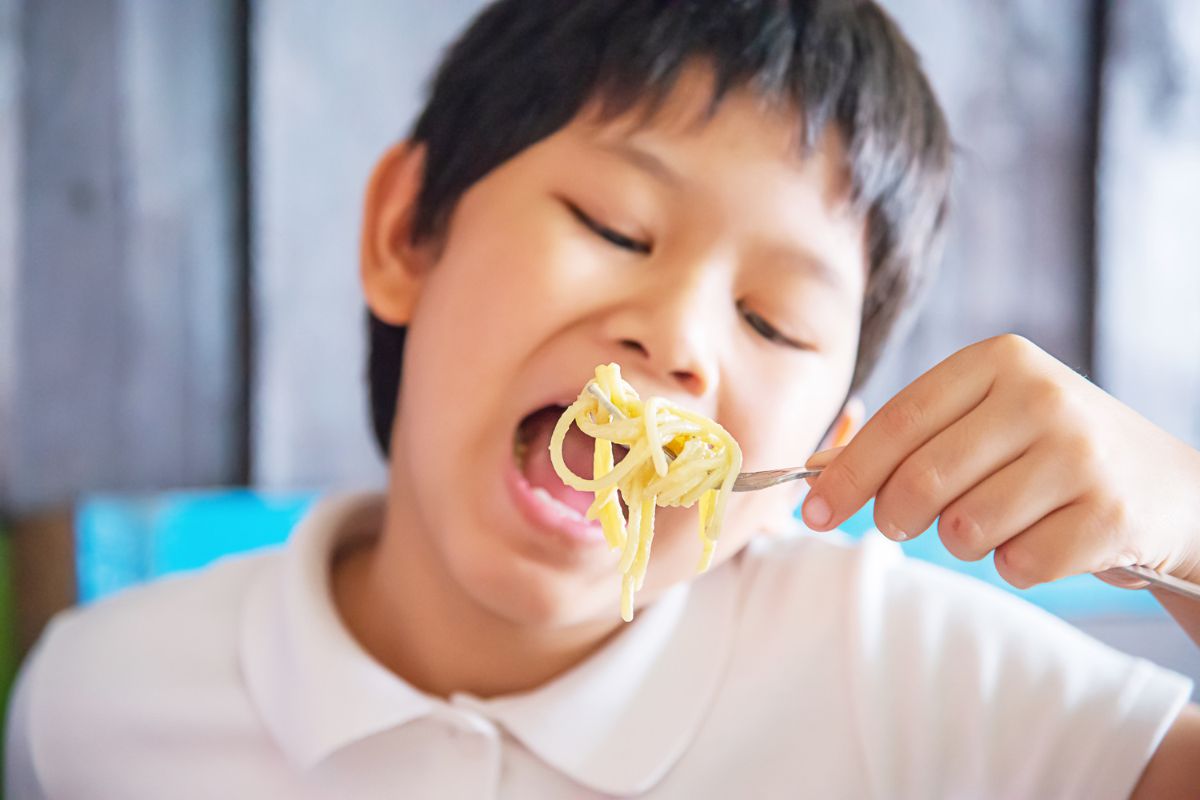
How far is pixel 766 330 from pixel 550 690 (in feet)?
1.33

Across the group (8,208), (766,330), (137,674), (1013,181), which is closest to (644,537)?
(766,330)

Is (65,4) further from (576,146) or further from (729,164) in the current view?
(729,164)

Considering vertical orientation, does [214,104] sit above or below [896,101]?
below

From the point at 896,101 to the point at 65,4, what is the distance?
145cm

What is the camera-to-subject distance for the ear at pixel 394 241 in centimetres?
111

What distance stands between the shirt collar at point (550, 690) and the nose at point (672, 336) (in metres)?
0.33

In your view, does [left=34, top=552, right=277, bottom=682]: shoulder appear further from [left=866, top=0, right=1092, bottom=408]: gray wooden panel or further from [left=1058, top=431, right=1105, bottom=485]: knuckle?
[left=866, top=0, right=1092, bottom=408]: gray wooden panel

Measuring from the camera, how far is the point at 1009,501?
2.30 feet

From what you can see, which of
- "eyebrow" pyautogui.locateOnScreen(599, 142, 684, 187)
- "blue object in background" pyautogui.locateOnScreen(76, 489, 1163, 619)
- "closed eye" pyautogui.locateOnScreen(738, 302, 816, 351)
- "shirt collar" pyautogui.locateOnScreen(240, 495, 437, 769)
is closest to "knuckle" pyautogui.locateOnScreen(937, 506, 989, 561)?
"closed eye" pyautogui.locateOnScreen(738, 302, 816, 351)

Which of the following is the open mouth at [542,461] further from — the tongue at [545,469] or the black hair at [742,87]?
the black hair at [742,87]

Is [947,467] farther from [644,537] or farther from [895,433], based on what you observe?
[644,537]

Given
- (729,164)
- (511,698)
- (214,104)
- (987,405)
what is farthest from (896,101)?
(214,104)

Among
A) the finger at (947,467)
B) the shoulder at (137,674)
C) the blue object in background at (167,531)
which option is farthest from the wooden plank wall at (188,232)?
the finger at (947,467)

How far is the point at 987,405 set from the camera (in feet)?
2.35
